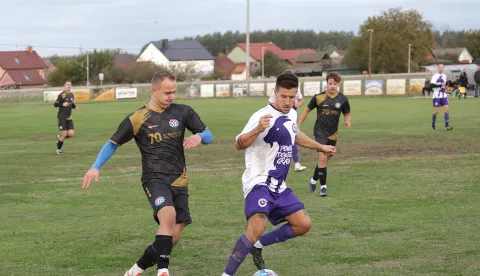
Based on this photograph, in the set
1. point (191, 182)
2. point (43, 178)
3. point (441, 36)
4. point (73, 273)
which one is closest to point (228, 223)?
point (73, 273)

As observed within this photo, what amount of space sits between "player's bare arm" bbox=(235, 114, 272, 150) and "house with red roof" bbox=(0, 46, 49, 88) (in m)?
117

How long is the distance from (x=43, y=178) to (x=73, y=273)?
10239mm

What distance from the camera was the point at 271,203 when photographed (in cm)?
771

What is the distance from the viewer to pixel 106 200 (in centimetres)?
1412

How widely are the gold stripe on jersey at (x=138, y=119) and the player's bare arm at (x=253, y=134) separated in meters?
1.03

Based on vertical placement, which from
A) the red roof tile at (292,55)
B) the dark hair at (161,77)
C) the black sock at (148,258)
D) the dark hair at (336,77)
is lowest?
the black sock at (148,258)

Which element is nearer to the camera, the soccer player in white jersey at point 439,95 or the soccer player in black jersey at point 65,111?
the soccer player in black jersey at point 65,111

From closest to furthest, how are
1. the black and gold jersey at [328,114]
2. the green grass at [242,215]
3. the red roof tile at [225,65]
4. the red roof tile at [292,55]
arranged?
the green grass at [242,215] < the black and gold jersey at [328,114] < the red roof tile at [225,65] < the red roof tile at [292,55]

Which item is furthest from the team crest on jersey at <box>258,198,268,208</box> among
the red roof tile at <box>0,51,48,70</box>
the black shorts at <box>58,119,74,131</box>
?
the red roof tile at <box>0,51,48,70</box>

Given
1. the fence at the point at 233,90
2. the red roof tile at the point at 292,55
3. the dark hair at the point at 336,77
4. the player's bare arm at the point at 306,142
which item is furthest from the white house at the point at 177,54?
the player's bare arm at the point at 306,142

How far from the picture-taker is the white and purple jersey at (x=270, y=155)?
7.76m

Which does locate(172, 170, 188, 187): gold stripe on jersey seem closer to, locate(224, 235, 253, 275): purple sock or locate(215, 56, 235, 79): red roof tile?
locate(224, 235, 253, 275): purple sock

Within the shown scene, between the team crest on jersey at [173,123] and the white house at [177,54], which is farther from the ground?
the white house at [177,54]

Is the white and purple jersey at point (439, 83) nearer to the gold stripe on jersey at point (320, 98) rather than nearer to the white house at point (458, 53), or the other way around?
the gold stripe on jersey at point (320, 98)
